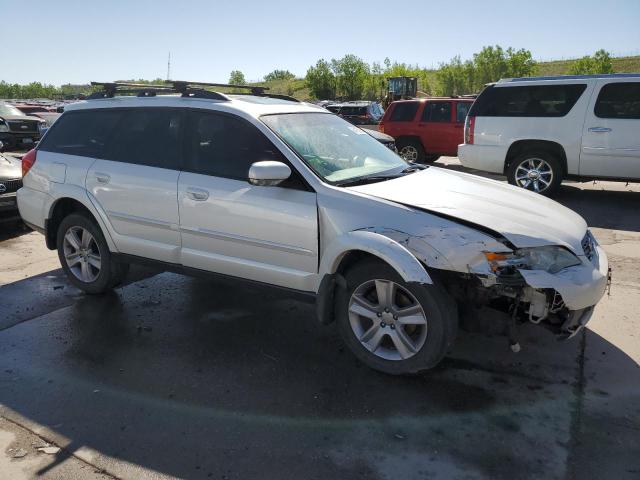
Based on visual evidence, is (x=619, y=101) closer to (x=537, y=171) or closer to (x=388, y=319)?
(x=537, y=171)

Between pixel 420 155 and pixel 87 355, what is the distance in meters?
11.3

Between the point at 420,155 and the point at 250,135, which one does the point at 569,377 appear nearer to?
the point at 250,135

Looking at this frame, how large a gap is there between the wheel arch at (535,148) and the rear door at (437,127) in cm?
423

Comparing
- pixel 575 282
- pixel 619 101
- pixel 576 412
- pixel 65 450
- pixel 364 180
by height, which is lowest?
pixel 65 450

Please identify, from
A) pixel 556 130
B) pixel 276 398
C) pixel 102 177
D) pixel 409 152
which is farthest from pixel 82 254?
pixel 409 152

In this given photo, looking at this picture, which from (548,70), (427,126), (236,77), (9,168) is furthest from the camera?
(236,77)

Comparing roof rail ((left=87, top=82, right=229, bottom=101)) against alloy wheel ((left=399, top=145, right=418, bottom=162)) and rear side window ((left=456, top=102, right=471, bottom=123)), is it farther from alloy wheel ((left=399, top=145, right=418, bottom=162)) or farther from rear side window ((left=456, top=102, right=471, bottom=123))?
rear side window ((left=456, top=102, right=471, bottom=123))

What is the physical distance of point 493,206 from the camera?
11.9 ft

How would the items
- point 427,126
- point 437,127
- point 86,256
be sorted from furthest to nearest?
point 427,126
point 437,127
point 86,256

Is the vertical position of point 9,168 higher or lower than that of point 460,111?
lower

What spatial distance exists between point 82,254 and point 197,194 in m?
1.69

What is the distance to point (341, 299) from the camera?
365 centimetres

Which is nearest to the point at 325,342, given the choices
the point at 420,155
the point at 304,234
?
the point at 304,234

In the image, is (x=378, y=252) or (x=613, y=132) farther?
(x=613, y=132)
